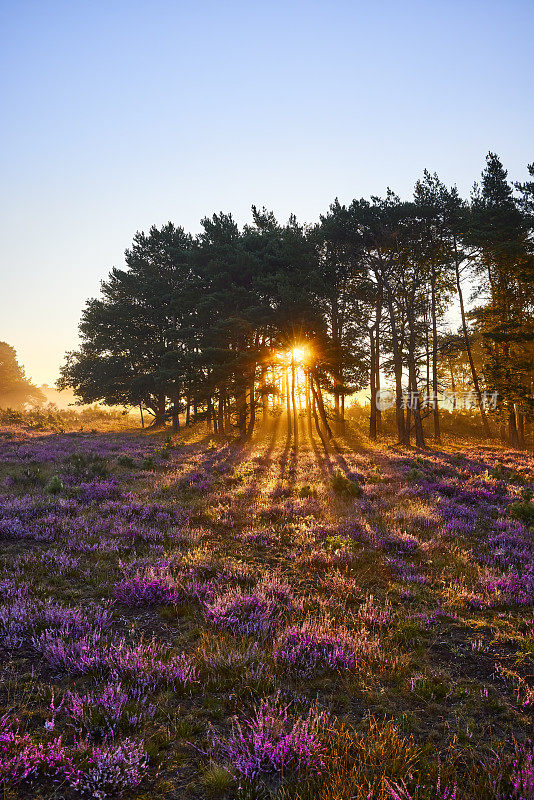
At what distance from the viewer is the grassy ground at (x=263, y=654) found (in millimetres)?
2445

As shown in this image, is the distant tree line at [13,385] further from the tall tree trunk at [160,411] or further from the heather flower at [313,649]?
the heather flower at [313,649]

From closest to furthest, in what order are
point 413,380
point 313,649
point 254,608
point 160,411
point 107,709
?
point 107,709 < point 313,649 < point 254,608 < point 413,380 < point 160,411

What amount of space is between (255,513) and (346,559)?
3.39 metres

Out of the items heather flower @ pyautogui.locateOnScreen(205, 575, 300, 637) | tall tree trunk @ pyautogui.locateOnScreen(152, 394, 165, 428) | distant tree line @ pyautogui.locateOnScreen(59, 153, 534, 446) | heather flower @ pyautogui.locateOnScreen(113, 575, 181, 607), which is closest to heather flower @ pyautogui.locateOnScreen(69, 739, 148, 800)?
heather flower @ pyautogui.locateOnScreen(205, 575, 300, 637)

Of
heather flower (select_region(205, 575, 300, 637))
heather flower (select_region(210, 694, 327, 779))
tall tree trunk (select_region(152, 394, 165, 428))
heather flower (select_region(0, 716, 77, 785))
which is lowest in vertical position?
heather flower (select_region(205, 575, 300, 637))

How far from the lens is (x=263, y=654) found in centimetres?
365

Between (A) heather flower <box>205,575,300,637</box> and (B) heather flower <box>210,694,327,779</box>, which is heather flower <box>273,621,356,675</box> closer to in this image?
(A) heather flower <box>205,575,300,637</box>

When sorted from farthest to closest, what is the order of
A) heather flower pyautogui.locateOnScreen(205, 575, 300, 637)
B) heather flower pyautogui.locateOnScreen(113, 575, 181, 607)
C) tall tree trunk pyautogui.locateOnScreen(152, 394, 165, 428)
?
1. tall tree trunk pyautogui.locateOnScreen(152, 394, 165, 428)
2. heather flower pyautogui.locateOnScreen(113, 575, 181, 607)
3. heather flower pyautogui.locateOnScreen(205, 575, 300, 637)

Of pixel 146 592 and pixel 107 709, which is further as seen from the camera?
pixel 146 592

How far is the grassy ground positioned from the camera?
2445 mm

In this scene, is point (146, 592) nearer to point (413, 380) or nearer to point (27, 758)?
point (27, 758)

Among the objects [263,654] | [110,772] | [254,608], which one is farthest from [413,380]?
[110,772]

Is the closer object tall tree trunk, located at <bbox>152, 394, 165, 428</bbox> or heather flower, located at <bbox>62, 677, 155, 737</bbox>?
heather flower, located at <bbox>62, 677, 155, 737</bbox>

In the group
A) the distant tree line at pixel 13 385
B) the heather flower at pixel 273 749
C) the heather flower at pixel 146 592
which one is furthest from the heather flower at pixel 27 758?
the distant tree line at pixel 13 385
